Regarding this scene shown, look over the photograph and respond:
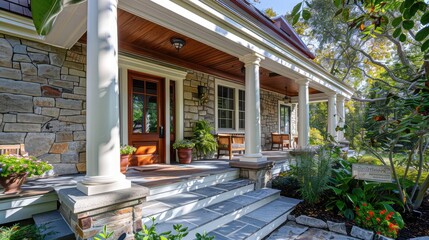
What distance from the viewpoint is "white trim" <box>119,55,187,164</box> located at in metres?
4.23

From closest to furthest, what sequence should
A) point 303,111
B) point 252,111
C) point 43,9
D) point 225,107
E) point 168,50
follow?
point 43,9
point 252,111
point 168,50
point 303,111
point 225,107

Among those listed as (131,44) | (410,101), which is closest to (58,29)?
(131,44)

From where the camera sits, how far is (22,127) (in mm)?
3203

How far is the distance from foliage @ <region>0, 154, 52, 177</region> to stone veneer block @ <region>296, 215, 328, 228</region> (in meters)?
3.34

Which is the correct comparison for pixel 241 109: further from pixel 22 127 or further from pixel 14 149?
pixel 14 149

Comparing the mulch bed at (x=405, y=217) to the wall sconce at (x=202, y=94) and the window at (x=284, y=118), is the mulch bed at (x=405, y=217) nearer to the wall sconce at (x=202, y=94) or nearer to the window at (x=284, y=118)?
the wall sconce at (x=202, y=94)

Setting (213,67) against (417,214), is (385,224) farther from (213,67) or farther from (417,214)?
(213,67)

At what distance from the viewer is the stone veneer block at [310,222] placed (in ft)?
10.2

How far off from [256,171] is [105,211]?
2.57 m

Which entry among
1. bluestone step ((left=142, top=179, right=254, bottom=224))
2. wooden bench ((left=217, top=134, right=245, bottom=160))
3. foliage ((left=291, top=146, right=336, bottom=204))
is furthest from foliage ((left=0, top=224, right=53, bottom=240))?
wooden bench ((left=217, top=134, right=245, bottom=160))

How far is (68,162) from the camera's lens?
3.63 metres

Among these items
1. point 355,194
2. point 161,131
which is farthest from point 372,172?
point 161,131

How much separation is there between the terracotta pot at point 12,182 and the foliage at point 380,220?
416 cm

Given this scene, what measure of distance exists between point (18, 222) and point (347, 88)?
31.4 feet
